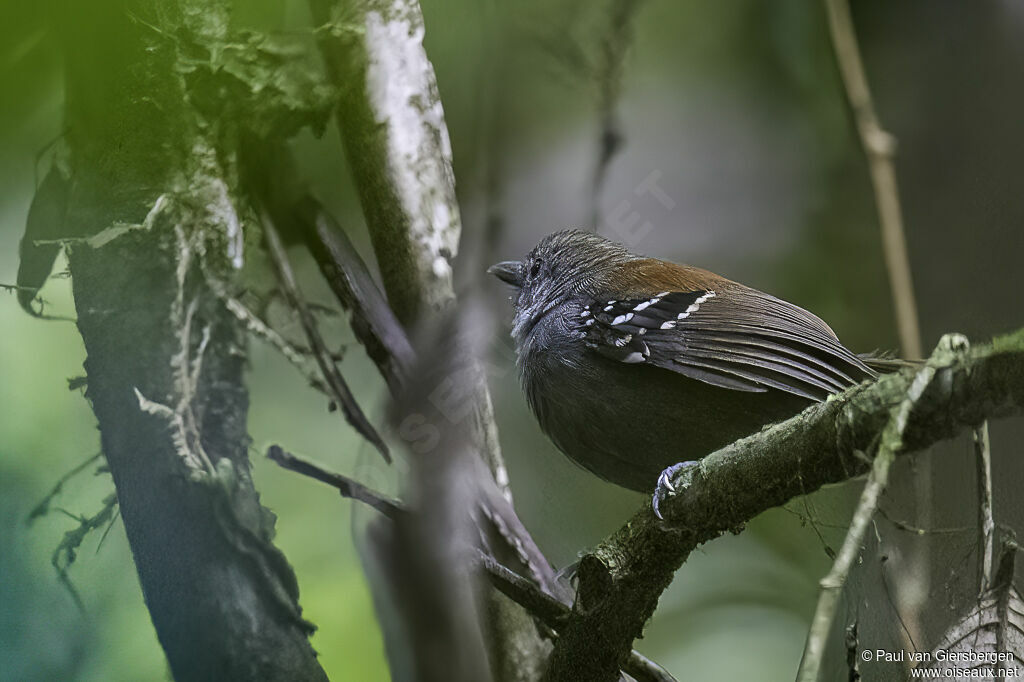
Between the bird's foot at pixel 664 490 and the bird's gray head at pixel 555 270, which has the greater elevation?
the bird's gray head at pixel 555 270

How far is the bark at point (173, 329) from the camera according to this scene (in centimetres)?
156

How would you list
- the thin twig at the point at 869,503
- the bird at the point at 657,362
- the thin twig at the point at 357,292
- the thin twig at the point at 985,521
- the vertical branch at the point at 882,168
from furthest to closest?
the thin twig at the point at 357,292, the vertical branch at the point at 882,168, the bird at the point at 657,362, the thin twig at the point at 985,521, the thin twig at the point at 869,503

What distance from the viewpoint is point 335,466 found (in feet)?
5.32

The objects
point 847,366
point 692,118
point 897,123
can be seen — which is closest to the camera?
point 847,366

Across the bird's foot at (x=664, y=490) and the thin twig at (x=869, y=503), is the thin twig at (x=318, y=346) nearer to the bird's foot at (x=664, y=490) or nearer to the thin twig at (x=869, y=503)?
the bird's foot at (x=664, y=490)

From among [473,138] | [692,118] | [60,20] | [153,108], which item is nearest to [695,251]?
[692,118]

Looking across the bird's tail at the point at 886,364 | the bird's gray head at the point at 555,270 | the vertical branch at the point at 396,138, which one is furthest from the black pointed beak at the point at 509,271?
the bird's tail at the point at 886,364

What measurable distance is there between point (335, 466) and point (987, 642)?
110 cm

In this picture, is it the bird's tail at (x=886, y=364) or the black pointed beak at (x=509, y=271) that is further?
the black pointed beak at (x=509, y=271)

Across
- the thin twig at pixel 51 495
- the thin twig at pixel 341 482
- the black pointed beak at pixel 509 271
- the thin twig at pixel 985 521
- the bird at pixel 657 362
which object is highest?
the black pointed beak at pixel 509 271

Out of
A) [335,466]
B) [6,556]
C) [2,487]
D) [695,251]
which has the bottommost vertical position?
[6,556]

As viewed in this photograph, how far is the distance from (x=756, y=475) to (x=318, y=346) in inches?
37.2

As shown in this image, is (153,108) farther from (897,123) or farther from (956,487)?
(956,487)

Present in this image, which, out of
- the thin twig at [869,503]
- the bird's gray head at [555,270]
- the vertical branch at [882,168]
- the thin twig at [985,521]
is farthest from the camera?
the bird's gray head at [555,270]
